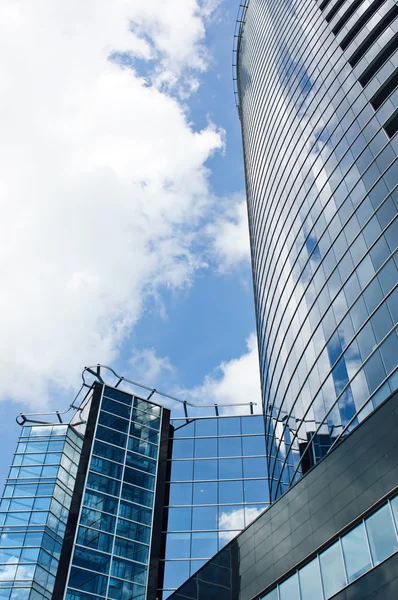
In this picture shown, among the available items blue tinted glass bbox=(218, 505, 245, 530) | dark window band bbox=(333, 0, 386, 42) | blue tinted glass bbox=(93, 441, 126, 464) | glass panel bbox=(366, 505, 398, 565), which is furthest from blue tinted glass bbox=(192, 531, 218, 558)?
dark window band bbox=(333, 0, 386, 42)

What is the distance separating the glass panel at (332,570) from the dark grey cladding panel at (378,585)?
77 cm

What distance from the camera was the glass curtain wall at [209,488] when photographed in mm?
40500

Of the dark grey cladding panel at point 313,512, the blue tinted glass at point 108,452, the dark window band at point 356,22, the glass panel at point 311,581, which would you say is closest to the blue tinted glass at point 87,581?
the dark grey cladding panel at point 313,512

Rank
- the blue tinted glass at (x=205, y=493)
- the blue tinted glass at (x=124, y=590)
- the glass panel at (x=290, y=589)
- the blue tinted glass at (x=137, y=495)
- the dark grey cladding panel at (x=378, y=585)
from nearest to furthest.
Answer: the dark grey cladding panel at (x=378, y=585) → the glass panel at (x=290, y=589) → the blue tinted glass at (x=124, y=590) → the blue tinted glass at (x=137, y=495) → the blue tinted glass at (x=205, y=493)

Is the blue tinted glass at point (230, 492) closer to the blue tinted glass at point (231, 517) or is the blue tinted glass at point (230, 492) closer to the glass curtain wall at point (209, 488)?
the glass curtain wall at point (209, 488)

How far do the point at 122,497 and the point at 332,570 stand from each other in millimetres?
20663

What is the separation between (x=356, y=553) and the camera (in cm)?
2095

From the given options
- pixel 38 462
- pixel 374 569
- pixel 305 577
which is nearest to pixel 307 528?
pixel 305 577

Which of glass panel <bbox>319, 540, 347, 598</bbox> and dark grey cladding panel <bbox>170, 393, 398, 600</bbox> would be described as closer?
glass panel <bbox>319, 540, 347, 598</bbox>

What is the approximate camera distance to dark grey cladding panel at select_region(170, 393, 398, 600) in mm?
21688

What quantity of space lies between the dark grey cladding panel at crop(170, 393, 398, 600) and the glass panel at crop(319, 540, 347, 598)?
1.60ft

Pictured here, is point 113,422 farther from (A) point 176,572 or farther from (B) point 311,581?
(B) point 311,581

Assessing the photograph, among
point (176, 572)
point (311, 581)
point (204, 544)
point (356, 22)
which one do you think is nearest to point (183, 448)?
point (204, 544)

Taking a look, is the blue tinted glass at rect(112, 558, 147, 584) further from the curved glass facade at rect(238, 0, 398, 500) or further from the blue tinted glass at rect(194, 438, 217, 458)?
the blue tinted glass at rect(194, 438, 217, 458)
